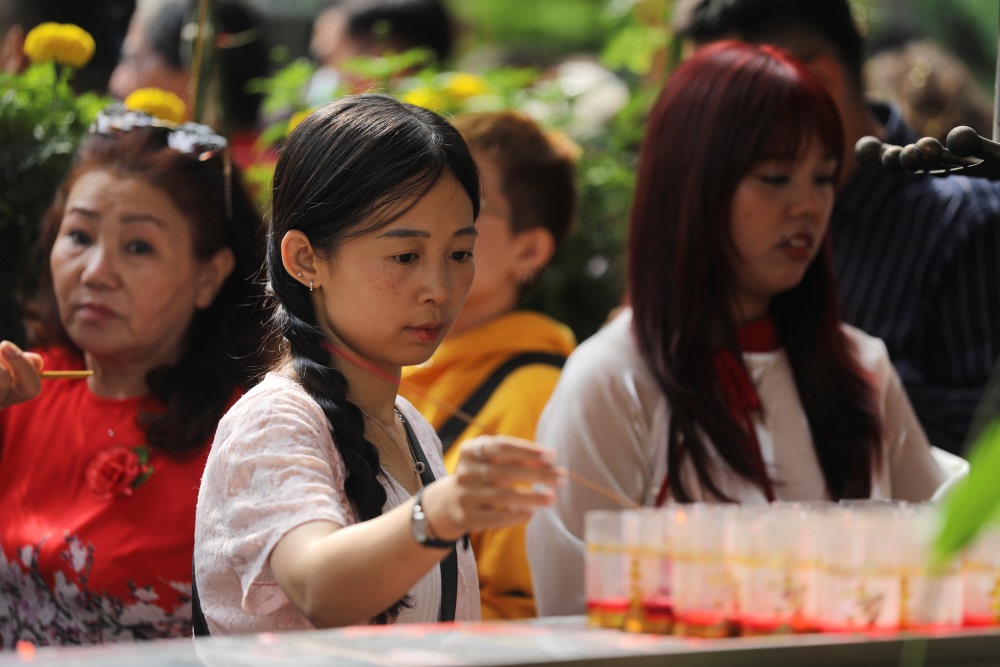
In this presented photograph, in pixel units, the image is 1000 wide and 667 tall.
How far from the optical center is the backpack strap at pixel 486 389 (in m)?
2.93

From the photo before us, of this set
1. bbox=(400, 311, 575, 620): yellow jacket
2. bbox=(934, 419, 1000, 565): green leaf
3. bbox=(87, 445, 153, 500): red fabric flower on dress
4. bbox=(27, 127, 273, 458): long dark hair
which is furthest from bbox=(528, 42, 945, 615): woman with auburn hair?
bbox=(934, 419, 1000, 565): green leaf

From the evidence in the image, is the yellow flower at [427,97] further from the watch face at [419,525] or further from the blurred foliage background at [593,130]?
the watch face at [419,525]

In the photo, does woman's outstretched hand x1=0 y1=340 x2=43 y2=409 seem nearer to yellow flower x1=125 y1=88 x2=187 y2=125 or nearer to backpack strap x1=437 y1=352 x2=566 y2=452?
yellow flower x1=125 y1=88 x2=187 y2=125

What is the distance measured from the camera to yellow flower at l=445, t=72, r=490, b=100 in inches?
145

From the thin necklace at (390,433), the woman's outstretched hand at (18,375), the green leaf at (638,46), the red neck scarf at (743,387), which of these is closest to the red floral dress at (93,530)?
the woman's outstretched hand at (18,375)

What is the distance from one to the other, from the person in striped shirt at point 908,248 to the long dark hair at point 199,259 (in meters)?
1.37

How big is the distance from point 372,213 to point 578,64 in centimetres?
487

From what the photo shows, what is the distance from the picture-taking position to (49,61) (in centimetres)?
297

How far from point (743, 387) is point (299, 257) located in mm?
1094

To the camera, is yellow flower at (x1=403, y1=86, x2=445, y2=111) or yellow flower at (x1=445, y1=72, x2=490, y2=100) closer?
yellow flower at (x1=403, y1=86, x2=445, y2=111)

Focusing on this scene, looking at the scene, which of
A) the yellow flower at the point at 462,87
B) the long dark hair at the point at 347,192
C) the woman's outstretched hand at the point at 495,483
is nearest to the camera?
the woman's outstretched hand at the point at 495,483

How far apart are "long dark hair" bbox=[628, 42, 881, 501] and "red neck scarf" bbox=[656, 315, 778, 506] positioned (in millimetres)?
18

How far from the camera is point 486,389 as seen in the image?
302cm

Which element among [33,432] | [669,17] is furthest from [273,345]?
[669,17]
